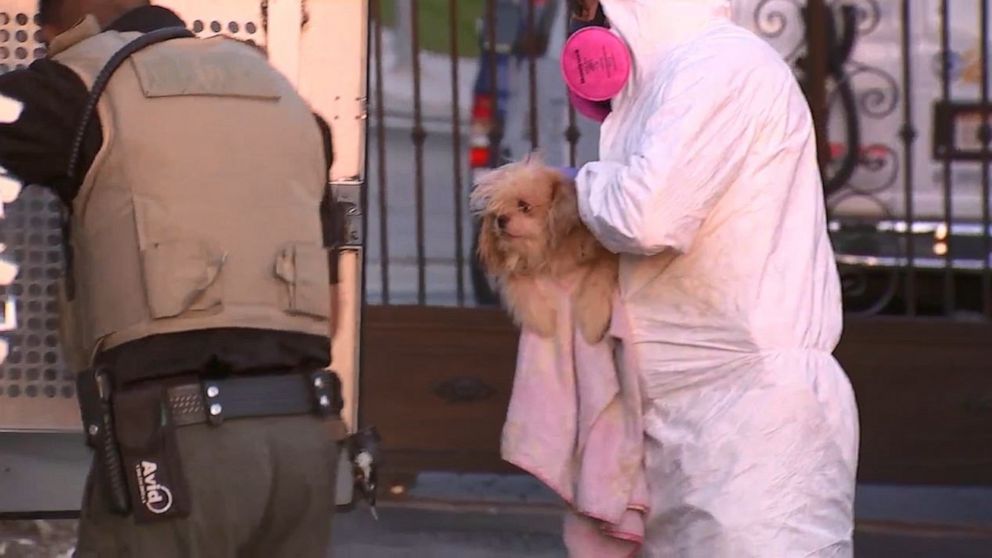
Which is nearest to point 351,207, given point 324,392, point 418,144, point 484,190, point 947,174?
point 484,190

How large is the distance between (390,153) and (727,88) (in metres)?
4.66

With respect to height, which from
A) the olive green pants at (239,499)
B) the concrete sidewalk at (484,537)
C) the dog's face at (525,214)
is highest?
the dog's face at (525,214)

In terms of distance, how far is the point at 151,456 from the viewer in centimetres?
285

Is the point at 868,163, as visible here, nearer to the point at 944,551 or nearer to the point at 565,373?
the point at 944,551

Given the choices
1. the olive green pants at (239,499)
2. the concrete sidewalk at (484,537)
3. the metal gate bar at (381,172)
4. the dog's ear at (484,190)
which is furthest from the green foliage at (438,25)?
the olive green pants at (239,499)

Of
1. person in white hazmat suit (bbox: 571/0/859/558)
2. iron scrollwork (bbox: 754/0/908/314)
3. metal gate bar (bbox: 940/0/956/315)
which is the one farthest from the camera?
iron scrollwork (bbox: 754/0/908/314)

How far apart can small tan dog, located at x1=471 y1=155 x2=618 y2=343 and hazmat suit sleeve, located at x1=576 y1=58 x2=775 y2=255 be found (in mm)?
159

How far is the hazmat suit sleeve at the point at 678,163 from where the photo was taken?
10.1ft

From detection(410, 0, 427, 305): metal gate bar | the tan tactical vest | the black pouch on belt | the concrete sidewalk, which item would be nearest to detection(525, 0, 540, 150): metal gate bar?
detection(410, 0, 427, 305): metal gate bar

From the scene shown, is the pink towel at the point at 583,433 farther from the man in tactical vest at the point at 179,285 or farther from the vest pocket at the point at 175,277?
the vest pocket at the point at 175,277

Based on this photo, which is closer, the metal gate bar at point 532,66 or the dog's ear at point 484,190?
the dog's ear at point 484,190

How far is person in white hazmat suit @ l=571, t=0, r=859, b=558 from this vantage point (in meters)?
3.10

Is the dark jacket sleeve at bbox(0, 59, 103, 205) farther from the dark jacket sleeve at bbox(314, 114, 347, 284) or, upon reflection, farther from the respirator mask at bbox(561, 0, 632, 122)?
the respirator mask at bbox(561, 0, 632, 122)

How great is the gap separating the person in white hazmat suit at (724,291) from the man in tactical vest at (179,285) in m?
0.62
